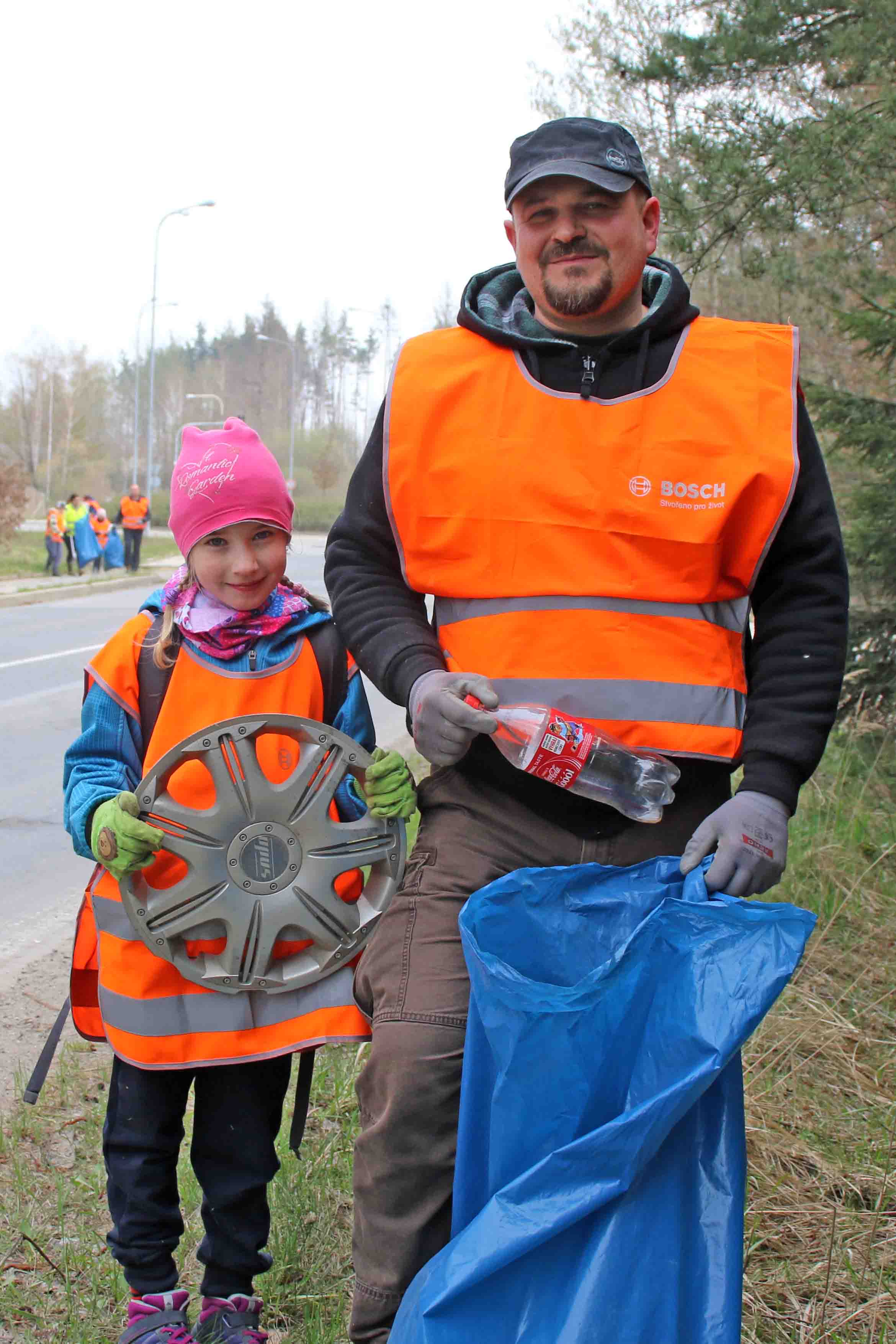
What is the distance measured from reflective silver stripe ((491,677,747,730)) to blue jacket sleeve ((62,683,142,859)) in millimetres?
780

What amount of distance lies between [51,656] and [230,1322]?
1218cm

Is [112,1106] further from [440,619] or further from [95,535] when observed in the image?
[95,535]

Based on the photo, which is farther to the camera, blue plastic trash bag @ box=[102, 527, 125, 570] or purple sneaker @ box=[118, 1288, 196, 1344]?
blue plastic trash bag @ box=[102, 527, 125, 570]

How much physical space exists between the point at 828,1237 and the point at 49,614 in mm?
17623

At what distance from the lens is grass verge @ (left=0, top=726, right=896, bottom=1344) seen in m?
2.66

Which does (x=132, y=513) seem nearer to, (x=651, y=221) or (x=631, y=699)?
(x=651, y=221)

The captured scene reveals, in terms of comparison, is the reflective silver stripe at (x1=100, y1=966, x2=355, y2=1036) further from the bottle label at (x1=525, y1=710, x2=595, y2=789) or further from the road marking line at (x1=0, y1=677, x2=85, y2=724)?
the road marking line at (x1=0, y1=677, x2=85, y2=724)

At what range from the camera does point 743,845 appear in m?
2.05

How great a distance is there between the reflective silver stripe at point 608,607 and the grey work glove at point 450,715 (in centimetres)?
15

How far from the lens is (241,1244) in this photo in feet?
8.45

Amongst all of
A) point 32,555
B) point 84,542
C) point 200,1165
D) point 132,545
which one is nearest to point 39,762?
point 200,1165

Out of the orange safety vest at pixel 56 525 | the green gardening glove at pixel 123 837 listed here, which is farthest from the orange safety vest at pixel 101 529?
the green gardening glove at pixel 123 837

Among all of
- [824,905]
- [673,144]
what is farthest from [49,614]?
[824,905]

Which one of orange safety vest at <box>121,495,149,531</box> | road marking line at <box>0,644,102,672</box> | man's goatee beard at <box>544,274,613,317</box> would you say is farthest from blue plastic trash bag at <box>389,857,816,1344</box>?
orange safety vest at <box>121,495,149,531</box>
